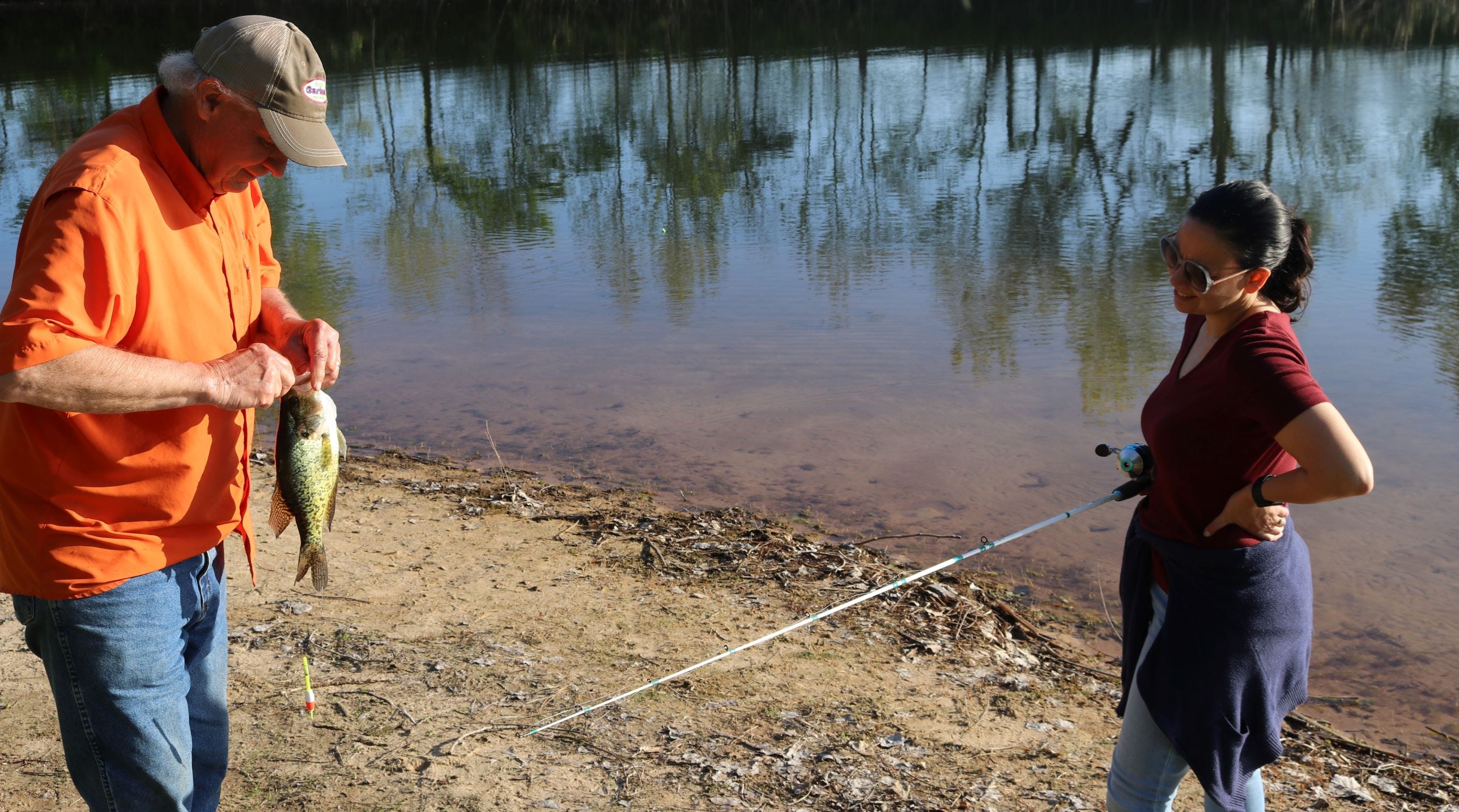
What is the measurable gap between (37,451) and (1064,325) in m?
8.18

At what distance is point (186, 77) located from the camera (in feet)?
8.39

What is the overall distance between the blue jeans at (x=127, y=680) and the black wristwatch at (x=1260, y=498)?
7.87 feet

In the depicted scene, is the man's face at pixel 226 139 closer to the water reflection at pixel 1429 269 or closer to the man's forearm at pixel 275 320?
the man's forearm at pixel 275 320

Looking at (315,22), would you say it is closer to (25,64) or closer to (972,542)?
(25,64)

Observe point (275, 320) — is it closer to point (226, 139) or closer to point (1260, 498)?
point (226, 139)

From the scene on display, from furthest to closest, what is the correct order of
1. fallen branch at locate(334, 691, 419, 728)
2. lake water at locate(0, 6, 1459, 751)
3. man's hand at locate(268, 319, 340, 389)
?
lake water at locate(0, 6, 1459, 751) → fallen branch at locate(334, 691, 419, 728) → man's hand at locate(268, 319, 340, 389)

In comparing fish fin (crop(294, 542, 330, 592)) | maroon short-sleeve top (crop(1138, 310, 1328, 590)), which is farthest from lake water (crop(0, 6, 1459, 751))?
fish fin (crop(294, 542, 330, 592))

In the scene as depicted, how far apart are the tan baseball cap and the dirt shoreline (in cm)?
207

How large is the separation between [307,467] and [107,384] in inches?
36.7

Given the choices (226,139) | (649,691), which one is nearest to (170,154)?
(226,139)

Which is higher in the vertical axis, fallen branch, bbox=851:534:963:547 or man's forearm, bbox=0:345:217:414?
man's forearm, bbox=0:345:217:414

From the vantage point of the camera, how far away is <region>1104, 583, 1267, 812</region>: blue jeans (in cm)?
291

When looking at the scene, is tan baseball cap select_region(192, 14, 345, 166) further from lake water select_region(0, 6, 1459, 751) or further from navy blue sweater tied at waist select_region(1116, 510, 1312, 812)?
lake water select_region(0, 6, 1459, 751)

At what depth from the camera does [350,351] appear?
379 inches
